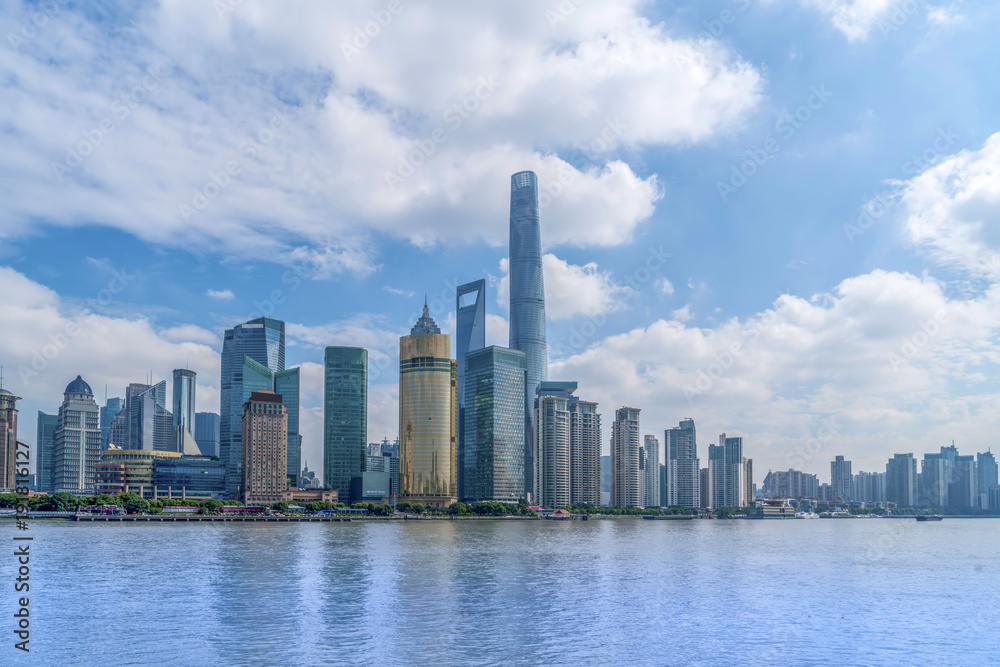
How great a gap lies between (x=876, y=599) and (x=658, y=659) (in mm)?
40518

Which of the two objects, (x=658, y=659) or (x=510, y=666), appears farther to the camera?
(x=658, y=659)

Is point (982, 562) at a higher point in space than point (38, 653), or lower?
lower

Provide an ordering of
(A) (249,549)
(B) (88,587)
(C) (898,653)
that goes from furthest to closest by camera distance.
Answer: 1. (A) (249,549)
2. (B) (88,587)
3. (C) (898,653)

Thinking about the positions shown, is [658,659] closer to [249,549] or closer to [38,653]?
[38,653]

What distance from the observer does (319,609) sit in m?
68.2

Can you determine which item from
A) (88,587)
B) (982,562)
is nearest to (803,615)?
(88,587)

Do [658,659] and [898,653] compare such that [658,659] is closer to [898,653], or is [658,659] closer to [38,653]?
[898,653]

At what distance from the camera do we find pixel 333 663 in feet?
165

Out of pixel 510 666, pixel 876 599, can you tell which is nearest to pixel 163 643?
pixel 510 666

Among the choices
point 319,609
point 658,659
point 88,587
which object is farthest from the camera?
point 88,587

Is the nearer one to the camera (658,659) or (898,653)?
(658,659)

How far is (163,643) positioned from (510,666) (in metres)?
23.8

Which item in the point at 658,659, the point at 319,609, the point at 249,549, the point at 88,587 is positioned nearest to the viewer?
the point at 658,659

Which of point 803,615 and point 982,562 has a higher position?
point 803,615
